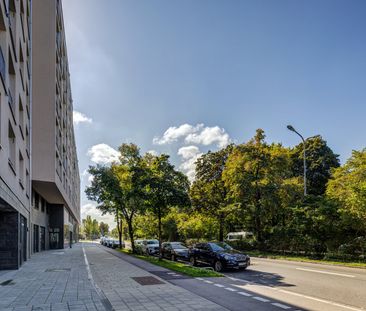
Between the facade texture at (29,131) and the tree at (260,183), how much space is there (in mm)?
15336

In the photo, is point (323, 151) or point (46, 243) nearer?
point (46, 243)

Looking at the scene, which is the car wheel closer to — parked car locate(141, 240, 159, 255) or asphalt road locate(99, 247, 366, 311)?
asphalt road locate(99, 247, 366, 311)

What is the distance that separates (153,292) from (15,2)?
Answer: 47.3ft

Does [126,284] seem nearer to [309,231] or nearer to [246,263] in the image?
[246,263]

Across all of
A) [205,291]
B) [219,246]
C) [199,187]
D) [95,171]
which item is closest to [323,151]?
[199,187]

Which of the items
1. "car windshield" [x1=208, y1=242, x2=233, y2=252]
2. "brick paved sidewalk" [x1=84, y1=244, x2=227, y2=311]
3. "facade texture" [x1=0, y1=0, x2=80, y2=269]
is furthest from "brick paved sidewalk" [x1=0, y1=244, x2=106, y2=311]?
"car windshield" [x1=208, y1=242, x2=233, y2=252]

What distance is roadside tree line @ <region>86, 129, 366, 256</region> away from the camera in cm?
2089

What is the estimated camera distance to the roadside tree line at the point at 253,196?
2089 centimetres

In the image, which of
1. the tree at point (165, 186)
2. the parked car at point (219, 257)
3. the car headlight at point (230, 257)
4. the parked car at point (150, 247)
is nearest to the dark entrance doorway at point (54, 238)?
the parked car at point (150, 247)

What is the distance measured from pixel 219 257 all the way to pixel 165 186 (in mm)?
5458

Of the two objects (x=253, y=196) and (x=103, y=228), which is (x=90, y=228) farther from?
(x=253, y=196)

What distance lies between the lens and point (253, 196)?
29.8 meters

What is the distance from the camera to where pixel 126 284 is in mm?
12234

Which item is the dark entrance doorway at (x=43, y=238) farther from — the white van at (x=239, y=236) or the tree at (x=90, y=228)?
the tree at (x=90, y=228)
